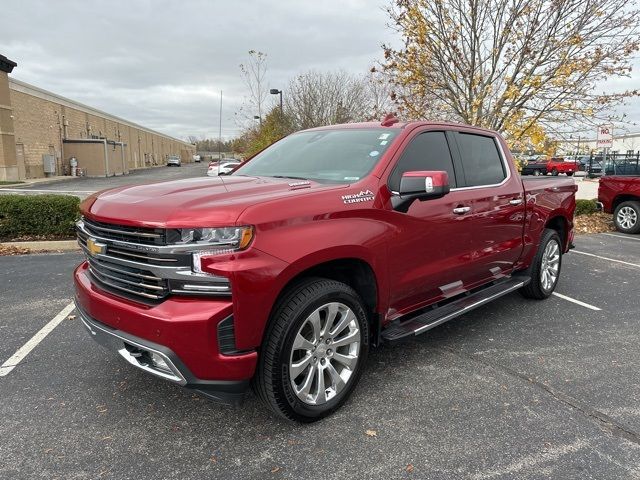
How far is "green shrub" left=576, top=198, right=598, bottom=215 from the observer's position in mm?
12338

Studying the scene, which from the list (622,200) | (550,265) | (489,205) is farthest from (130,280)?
(622,200)

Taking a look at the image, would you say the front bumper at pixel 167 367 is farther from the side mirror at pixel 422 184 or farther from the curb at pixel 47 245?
the curb at pixel 47 245

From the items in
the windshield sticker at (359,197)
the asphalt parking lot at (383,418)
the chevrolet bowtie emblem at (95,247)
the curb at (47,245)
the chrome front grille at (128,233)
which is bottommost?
the asphalt parking lot at (383,418)

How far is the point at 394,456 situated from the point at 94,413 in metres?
1.89

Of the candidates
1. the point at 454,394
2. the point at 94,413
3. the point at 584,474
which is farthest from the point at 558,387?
the point at 94,413

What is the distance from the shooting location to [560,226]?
19.0 ft

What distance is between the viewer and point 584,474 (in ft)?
8.14

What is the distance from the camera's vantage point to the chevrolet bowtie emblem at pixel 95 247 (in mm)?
2799

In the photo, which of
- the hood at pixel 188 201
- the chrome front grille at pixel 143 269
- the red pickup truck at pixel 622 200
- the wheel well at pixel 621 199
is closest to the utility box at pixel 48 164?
the red pickup truck at pixel 622 200

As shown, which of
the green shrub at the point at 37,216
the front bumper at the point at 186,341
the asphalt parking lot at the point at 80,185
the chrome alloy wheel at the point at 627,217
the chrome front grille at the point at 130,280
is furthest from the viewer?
the asphalt parking lot at the point at 80,185

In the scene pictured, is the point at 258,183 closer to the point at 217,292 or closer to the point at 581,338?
the point at 217,292

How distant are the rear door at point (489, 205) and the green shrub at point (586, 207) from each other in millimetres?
8863

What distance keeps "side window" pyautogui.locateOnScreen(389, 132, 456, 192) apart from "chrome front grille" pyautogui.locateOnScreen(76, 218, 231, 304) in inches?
59.4

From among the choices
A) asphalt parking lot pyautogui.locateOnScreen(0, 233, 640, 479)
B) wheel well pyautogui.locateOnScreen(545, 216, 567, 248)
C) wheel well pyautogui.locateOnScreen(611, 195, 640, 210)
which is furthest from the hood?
wheel well pyautogui.locateOnScreen(611, 195, 640, 210)
